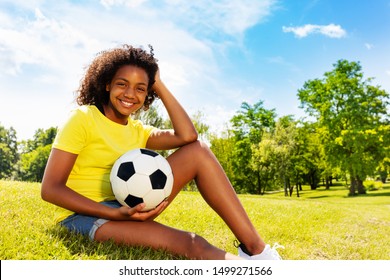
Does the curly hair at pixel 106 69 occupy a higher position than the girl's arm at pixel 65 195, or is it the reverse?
the curly hair at pixel 106 69

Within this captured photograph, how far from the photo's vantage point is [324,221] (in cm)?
845

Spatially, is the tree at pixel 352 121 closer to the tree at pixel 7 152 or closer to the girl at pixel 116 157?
the girl at pixel 116 157

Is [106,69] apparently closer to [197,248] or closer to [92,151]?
[92,151]

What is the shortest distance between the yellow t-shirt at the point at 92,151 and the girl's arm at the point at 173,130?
511 millimetres

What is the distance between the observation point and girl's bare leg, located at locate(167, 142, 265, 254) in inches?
130

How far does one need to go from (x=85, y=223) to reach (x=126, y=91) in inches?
46.0

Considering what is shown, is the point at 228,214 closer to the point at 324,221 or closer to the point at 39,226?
the point at 39,226

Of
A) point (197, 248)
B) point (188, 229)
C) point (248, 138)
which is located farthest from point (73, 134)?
point (248, 138)

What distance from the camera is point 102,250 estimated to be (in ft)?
9.16

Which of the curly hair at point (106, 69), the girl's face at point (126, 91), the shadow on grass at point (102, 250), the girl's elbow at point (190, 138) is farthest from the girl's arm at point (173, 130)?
the shadow on grass at point (102, 250)

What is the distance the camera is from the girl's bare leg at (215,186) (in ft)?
10.9

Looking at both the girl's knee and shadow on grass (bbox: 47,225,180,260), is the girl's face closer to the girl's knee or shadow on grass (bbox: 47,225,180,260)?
shadow on grass (bbox: 47,225,180,260)

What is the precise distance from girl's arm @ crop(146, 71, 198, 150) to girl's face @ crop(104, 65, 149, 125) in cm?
40

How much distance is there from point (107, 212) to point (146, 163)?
489 mm
